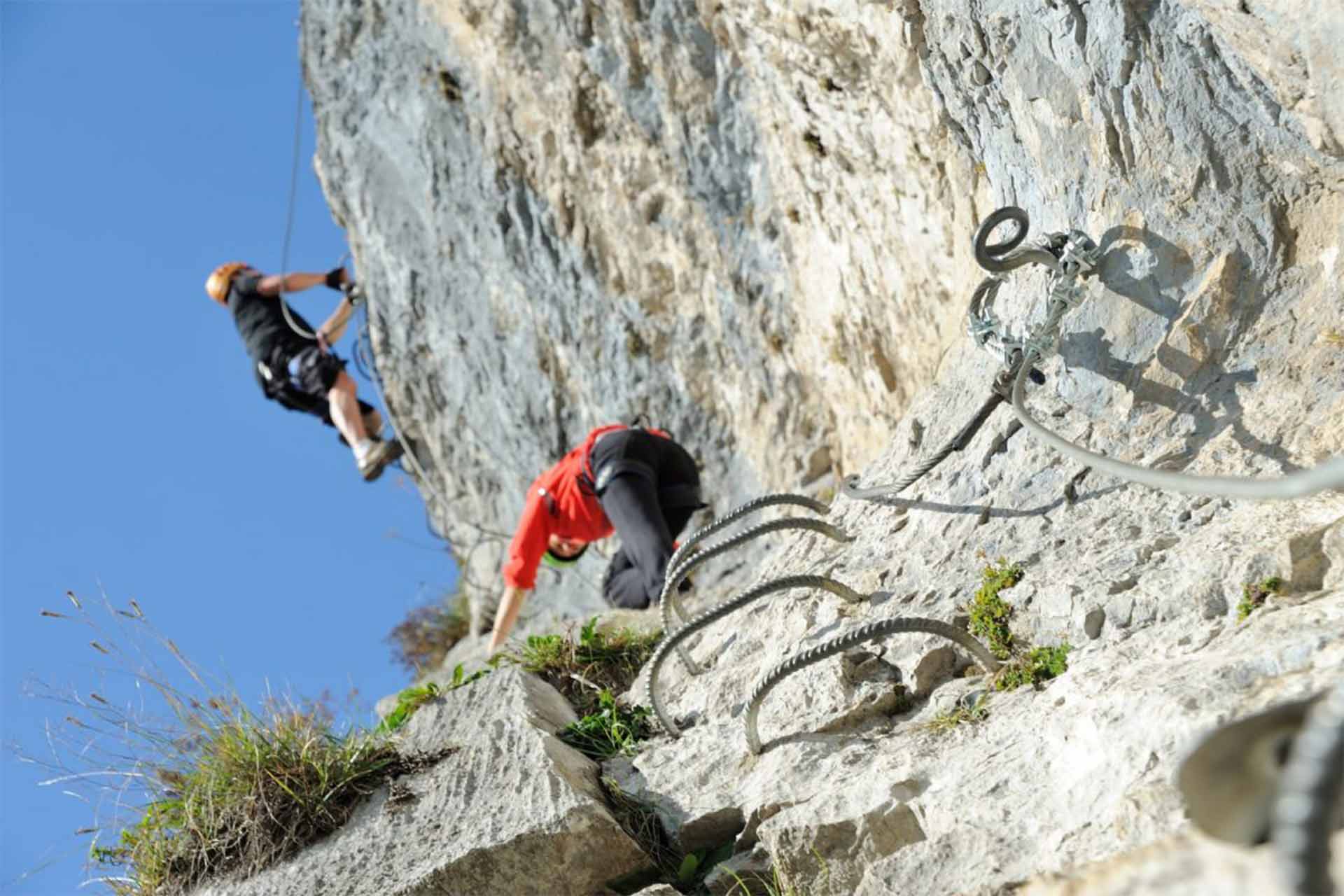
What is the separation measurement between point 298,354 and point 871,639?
835cm

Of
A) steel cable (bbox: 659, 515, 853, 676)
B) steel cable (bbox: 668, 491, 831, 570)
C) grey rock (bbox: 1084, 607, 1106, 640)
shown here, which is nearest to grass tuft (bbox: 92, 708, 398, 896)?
steel cable (bbox: 659, 515, 853, 676)

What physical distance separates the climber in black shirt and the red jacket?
363 centimetres

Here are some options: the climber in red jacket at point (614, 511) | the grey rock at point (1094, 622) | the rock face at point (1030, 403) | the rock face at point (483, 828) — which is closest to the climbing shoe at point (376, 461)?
the climber in red jacket at point (614, 511)

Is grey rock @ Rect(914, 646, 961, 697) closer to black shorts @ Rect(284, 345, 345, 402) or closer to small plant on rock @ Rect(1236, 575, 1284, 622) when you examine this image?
small plant on rock @ Rect(1236, 575, 1284, 622)

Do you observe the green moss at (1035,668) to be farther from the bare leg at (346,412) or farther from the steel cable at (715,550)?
the bare leg at (346,412)

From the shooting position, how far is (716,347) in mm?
8797

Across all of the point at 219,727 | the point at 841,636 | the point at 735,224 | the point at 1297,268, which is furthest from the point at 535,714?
the point at 735,224

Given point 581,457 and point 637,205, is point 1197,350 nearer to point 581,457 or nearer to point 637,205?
point 581,457

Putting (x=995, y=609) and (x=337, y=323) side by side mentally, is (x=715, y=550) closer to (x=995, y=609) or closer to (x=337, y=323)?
(x=995, y=609)

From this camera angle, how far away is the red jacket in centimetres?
702

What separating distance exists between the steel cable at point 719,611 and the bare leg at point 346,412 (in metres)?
7.03

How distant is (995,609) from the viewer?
10.9 feet

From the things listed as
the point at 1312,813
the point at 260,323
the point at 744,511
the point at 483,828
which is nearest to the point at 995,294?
the point at 744,511

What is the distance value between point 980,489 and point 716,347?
506 centimetres
